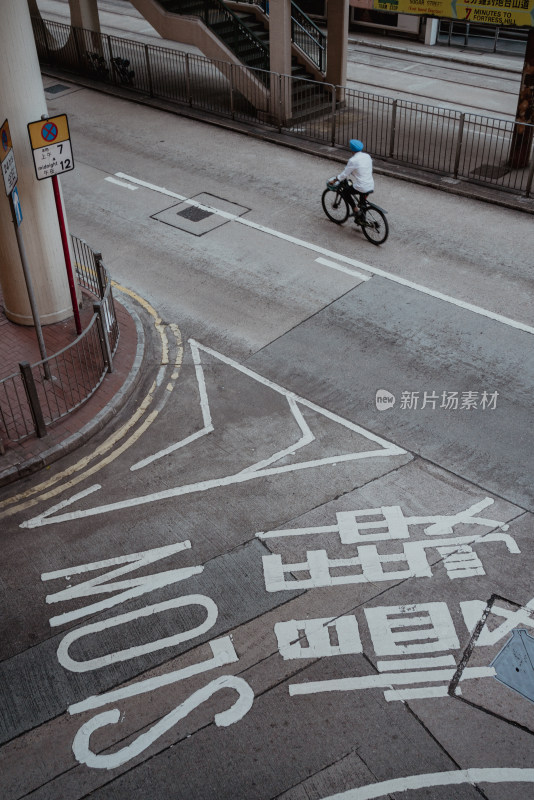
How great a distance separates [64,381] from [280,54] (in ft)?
38.4

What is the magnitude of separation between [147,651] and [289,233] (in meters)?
9.16

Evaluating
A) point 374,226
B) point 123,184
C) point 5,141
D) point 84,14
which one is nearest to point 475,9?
point 374,226

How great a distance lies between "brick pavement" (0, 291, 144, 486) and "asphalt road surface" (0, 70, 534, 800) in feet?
0.68

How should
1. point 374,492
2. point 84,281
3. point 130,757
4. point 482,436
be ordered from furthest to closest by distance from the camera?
point 84,281
point 482,436
point 374,492
point 130,757

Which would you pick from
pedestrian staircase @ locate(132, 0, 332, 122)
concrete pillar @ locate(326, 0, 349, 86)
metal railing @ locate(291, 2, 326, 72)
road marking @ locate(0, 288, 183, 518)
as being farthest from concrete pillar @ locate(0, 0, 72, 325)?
metal railing @ locate(291, 2, 326, 72)

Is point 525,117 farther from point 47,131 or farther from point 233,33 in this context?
point 47,131

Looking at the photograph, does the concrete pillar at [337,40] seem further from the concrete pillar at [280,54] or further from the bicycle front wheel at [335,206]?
the bicycle front wheel at [335,206]

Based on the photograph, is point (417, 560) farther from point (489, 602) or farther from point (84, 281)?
point (84, 281)

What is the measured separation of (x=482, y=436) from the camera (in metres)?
9.58

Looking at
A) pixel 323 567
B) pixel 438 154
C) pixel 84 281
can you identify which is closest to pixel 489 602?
pixel 323 567

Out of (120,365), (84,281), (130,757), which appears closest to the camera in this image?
(130,757)

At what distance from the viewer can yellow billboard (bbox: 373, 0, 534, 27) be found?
14.7 m

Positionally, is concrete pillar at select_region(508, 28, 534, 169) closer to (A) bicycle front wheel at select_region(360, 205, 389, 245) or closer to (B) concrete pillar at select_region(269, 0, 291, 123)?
(A) bicycle front wheel at select_region(360, 205, 389, 245)

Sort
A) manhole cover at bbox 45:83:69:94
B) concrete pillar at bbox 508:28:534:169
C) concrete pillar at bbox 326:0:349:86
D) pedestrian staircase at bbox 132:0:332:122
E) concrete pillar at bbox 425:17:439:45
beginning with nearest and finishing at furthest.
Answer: concrete pillar at bbox 508:28:534:169 → concrete pillar at bbox 326:0:349:86 → pedestrian staircase at bbox 132:0:332:122 → manhole cover at bbox 45:83:69:94 → concrete pillar at bbox 425:17:439:45
